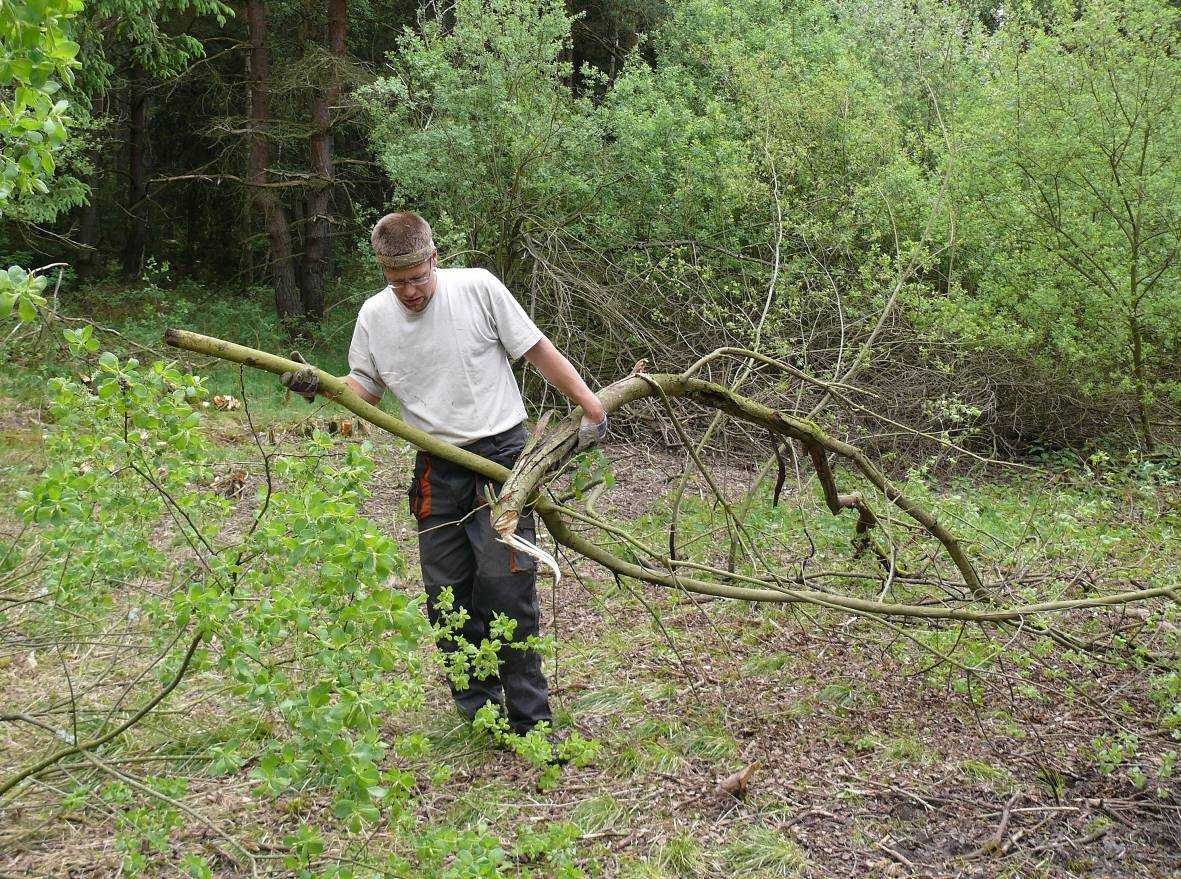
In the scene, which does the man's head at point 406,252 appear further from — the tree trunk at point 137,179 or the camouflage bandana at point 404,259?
the tree trunk at point 137,179

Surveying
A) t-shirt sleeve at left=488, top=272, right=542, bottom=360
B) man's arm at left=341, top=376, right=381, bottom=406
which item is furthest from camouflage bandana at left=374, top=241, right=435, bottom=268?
man's arm at left=341, top=376, right=381, bottom=406

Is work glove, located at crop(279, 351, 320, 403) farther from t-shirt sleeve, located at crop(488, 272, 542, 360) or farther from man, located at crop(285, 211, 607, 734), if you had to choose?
t-shirt sleeve, located at crop(488, 272, 542, 360)

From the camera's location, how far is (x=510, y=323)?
3676 mm

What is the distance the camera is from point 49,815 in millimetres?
3393

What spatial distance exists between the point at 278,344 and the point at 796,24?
25.9ft

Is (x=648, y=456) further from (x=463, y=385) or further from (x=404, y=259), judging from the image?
(x=404, y=259)

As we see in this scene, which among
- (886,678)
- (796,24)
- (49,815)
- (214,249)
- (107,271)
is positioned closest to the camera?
(49,815)

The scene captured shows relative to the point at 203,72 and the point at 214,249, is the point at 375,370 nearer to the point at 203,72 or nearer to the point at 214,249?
the point at 203,72

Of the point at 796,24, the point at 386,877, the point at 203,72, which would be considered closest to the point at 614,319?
the point at 796,24

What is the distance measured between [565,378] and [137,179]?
16.1 meters

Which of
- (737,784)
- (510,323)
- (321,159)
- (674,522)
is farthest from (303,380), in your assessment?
(321,159)

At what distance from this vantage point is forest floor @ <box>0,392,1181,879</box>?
3.33 m

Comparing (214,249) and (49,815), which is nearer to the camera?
(49,815)

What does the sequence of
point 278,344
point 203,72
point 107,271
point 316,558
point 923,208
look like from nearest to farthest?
1. point 316,558
2. point 923,208
3. point 278,344
4. point 203,72
5. point 107,271
